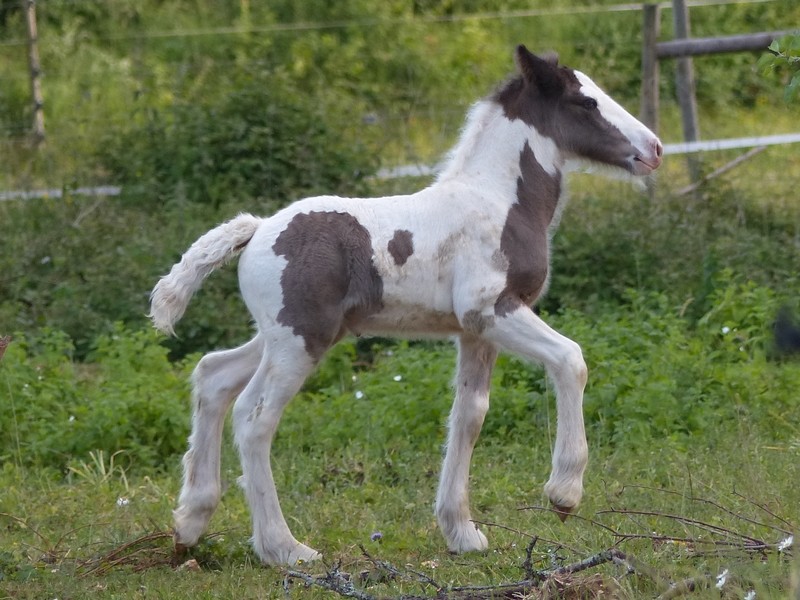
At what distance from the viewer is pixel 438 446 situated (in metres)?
6.73

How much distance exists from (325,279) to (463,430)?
92cm

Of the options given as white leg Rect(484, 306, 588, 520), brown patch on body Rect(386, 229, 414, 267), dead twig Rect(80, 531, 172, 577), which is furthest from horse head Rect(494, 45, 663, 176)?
dead twig Rect(80, 531, 172, 577)

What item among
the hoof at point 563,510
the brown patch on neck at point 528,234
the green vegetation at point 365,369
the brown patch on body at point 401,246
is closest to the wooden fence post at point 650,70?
the green vegetation at point 365,369

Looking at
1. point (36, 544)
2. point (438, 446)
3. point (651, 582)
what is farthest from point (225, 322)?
point (651, 582)

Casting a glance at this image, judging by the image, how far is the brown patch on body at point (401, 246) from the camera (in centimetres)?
498

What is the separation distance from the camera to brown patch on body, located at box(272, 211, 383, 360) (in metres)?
4.96

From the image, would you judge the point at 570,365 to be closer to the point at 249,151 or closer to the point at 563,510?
the point at 563,510

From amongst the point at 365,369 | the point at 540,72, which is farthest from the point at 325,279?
the point at 365,369

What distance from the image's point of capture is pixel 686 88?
10.2 metres

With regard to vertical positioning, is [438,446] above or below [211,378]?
below

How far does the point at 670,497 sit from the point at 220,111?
610 centimetres

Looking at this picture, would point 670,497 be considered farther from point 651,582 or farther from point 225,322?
point 225,322

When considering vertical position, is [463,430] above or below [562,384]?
below

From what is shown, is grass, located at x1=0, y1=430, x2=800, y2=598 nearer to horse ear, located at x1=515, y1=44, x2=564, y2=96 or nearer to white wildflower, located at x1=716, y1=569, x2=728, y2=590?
white wildflower, located at x1=716, y1=569, x2=728, y2=590
